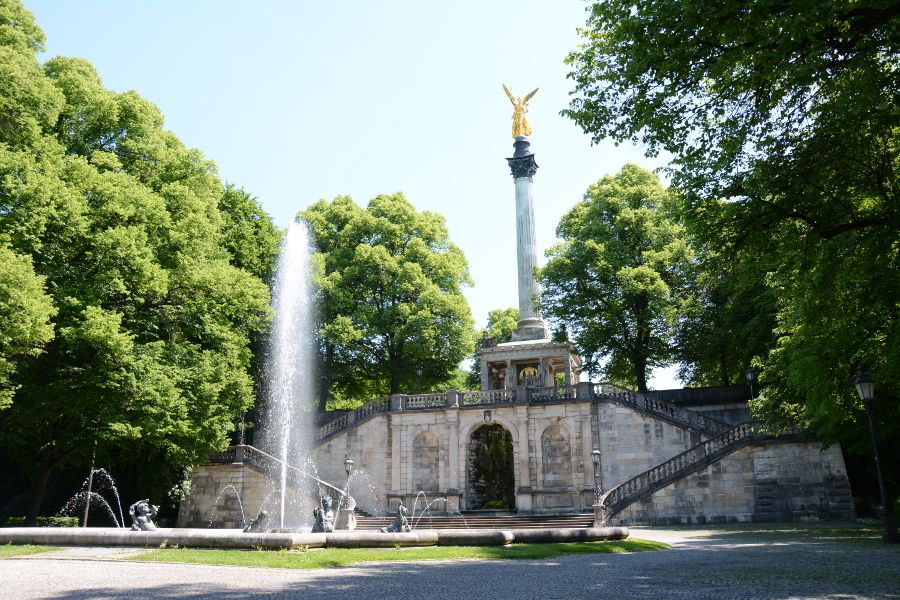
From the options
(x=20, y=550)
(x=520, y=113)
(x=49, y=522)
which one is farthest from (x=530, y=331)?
(x=20, y=550)

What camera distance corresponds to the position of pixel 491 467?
36375mm

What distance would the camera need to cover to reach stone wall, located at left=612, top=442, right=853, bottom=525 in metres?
25.1

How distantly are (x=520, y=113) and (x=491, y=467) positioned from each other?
20.4m

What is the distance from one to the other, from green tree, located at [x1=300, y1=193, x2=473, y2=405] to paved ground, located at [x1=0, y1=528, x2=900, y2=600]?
81.3ft

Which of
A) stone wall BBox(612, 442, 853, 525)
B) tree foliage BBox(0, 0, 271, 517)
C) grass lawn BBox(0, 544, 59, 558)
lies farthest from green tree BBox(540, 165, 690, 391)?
grass lawn BBox(0, 544, 59, 558)

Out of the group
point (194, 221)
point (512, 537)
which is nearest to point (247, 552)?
point (512, 537)

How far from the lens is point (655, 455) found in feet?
100

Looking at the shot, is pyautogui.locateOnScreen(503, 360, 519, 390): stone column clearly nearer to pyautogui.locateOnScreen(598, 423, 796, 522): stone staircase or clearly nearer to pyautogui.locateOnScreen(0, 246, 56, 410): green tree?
pyautogui.locateOnScreen(598, 423, 796, 522): stone staircase

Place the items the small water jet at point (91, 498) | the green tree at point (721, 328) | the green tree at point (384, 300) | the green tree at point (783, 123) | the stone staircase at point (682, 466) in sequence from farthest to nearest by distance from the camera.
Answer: the green tree at point (384, 300), the green tree at point (721, 328), the small water jet at point (91, 498), the stone staircase at point (682, 466), the green tree at point (783, 123)

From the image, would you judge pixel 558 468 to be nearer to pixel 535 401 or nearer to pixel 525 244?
pixel 535 401

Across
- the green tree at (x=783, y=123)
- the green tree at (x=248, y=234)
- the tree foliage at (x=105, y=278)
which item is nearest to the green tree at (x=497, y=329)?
the green tree at (x=248, y=234)

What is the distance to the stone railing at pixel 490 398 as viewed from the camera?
→ 33.5m

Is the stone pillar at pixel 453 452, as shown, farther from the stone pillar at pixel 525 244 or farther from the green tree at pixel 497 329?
the green tree at pixel 497 329

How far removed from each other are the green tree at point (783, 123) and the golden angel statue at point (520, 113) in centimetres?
2836
